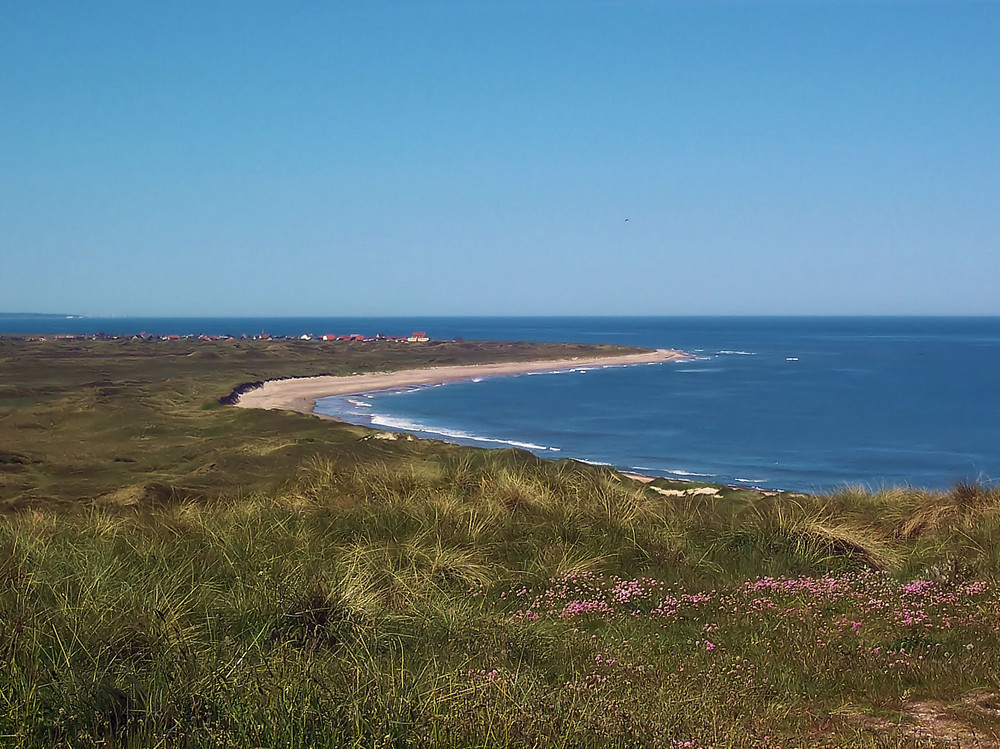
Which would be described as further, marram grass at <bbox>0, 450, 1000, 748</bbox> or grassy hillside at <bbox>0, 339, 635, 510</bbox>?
grassy hillside at <bbox>0, 339, 635, 510</bbox>

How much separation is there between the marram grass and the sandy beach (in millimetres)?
44572

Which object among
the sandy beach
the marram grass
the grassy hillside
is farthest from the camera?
the sandy beach

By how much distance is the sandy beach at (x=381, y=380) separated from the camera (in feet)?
194

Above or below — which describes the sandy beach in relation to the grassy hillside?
below

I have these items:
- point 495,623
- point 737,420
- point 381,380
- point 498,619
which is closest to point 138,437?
point 498,619

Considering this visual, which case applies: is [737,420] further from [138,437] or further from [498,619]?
[498,619]

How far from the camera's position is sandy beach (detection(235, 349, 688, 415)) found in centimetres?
5910

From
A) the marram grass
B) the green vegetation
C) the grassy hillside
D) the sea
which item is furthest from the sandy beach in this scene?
the marram grass

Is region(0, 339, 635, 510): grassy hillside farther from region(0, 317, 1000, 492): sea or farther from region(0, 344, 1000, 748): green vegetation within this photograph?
region(0, 317, 1000, 492): sea

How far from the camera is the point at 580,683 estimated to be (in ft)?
16.8

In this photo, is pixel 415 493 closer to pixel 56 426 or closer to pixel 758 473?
pixel 56 426

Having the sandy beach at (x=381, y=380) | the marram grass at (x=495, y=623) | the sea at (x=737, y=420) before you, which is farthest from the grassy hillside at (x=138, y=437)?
the sea at (x=737, y=420)

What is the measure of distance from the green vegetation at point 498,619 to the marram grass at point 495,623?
25 millimetres

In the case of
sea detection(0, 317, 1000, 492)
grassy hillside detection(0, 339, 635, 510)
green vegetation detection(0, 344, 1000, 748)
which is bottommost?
sea detection(0, 317, 1000, 492)
